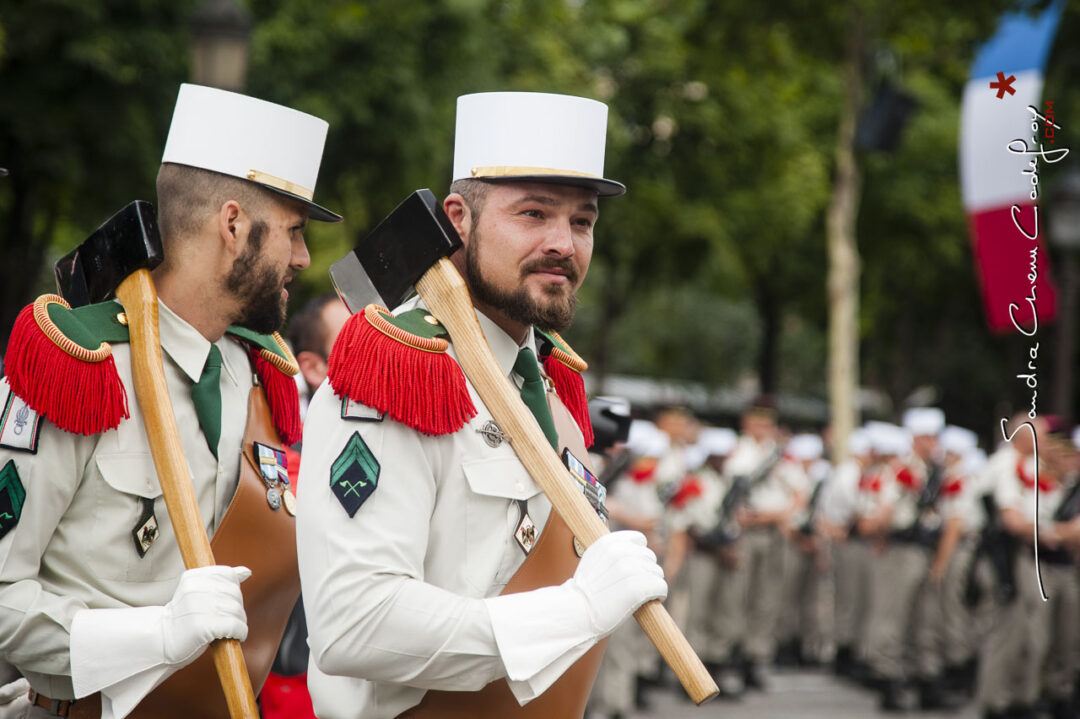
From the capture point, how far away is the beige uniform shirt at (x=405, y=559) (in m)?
2.43

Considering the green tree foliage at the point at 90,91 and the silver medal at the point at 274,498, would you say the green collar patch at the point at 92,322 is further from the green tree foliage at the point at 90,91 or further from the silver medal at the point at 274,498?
the green tree foliage at the point at 90,91

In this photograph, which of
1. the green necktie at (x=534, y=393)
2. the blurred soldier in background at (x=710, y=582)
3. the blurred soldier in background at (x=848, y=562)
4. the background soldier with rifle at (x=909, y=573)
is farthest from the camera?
the blurred soldier in background at (x=848, y=562)

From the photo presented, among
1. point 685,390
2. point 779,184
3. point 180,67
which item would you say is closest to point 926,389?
point 685,390

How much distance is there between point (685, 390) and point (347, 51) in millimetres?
23995

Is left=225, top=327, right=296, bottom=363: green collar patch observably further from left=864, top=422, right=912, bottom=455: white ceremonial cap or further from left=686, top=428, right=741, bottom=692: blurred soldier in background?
left=864, top=422, right=912, bottom=455: white ceremonial cap

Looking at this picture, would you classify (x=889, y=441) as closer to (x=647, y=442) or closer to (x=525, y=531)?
(x=647, y=442)

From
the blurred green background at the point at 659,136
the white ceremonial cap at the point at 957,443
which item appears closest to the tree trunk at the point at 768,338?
the blurred green background at the point at 659,136

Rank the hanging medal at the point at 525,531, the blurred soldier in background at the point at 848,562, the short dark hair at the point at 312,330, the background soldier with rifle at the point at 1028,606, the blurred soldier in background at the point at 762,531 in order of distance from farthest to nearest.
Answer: the blurred soldier in background at the point at 762,531 < the blurred soldier in background at the point at 848,562 < the background soldier with rifle at the point at 1028,606 < the short dark hair at the point at 312,330 < the hanging medal at the point at 525,531

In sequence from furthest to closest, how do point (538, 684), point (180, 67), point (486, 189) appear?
point (180, 67)
point (486, 189)
point (538, 684)

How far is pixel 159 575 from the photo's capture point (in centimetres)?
298

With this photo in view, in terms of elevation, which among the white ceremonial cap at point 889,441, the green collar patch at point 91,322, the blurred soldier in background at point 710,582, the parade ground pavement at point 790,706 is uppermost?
the green collar patch at point 91,322

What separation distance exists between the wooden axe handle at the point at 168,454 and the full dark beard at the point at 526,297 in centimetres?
70

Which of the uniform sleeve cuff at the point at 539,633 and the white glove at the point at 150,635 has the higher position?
the uniform sleeve cuff at the point at 539,633

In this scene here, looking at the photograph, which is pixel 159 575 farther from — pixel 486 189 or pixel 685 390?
pixel 685 390
